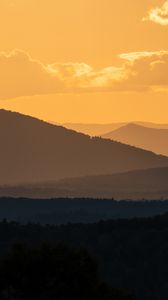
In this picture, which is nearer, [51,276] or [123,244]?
[51,276]

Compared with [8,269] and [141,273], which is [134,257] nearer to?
[141,273]

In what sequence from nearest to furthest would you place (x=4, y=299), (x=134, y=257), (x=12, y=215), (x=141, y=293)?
(x=4, y=299)
(x=141, y=293)
(x=134, y=257)
(x=12, y=215)

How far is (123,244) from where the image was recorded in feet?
334

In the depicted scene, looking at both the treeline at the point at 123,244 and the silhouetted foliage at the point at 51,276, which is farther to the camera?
the treeline at the point at 123,244

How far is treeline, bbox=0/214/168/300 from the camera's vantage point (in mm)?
91750

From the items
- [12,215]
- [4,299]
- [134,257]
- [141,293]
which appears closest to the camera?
[4,299]

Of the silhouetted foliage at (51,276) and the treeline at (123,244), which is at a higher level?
the treeline at (123,244)

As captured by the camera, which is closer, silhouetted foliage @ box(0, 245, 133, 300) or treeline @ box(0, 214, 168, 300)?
silhouetted foliage @ box(0, 245, 133, 300)

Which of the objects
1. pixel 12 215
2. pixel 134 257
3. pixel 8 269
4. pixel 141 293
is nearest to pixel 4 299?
pixel 8 269

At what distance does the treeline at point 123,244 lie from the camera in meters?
91.8

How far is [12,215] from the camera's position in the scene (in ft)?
623

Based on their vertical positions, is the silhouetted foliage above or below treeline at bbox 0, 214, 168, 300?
below

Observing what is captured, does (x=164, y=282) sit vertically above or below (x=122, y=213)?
below

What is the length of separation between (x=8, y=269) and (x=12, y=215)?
453 ft
